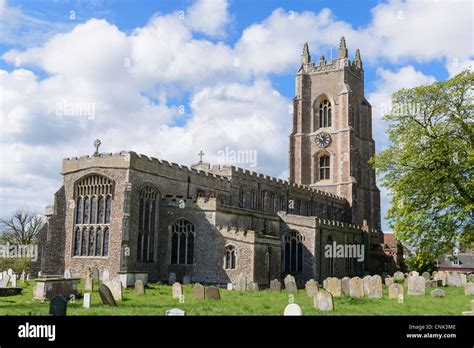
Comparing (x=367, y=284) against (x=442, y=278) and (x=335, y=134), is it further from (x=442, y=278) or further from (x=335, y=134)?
(x=335, y=134)

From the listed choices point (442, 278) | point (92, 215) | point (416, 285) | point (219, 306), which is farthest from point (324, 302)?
point (442, 278)

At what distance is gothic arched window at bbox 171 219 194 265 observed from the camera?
2856cm

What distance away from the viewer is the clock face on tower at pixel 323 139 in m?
50.2

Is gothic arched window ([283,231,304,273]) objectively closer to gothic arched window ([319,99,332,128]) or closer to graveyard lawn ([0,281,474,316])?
graveyard lawn ([0,281,474,316])

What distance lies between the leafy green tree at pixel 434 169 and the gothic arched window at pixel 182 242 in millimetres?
11141

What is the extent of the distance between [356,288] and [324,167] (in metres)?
30.9

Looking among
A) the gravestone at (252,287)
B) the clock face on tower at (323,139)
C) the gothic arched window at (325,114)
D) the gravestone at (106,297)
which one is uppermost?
the gothic arched window at (325,114)

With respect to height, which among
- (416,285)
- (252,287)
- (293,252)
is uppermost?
(293,252)

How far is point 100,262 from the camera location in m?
26.5

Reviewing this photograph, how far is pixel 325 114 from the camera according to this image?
2031 inches

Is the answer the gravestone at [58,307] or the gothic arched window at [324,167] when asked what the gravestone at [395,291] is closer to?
the gravestone at [58,307]

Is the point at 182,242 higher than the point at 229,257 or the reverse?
higher

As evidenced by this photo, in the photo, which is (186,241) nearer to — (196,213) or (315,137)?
(196,213)

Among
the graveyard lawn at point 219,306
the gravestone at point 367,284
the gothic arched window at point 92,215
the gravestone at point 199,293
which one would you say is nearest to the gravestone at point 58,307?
the graveyard lawn at point 219,306
